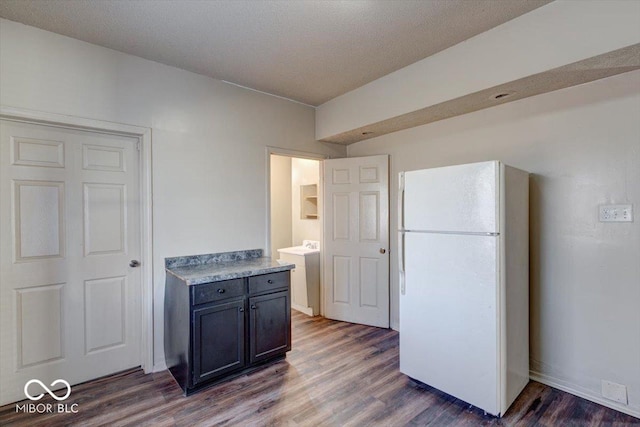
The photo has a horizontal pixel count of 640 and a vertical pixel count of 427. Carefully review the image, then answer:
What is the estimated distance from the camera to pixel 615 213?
2.05 meters

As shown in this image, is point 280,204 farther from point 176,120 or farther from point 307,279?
point 176,120

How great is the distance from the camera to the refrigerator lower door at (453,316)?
1.96 m

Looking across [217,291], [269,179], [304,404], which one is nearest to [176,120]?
[269,179]

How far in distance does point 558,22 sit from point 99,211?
11.5ft

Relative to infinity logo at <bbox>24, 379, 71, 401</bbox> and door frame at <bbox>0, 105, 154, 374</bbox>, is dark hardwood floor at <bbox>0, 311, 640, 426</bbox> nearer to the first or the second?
infinity logo at <bbox>24, 379, 71, 401</bbox>

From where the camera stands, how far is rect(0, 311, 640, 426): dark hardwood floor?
1.96m

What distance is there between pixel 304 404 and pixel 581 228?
236 cm

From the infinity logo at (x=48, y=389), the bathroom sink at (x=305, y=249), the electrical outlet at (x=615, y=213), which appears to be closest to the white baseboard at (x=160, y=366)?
the infinity logo at (x=48, y=389)

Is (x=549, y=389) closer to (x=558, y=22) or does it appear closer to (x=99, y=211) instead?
(x=558, y=22)

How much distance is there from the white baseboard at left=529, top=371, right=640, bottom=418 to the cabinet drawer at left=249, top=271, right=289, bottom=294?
2.14 metres

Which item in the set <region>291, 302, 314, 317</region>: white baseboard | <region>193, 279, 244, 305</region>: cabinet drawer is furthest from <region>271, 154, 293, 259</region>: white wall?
<region>193, 279, 244, 305</region>: cabinet drawer

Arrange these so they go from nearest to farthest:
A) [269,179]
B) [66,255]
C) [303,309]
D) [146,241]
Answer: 1. [66,255]
2. [146,241]
3. [269,179]
4. [303,309]

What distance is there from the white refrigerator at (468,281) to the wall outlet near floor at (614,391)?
1.45 ft

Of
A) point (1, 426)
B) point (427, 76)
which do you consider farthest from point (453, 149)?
point (1, 426)
